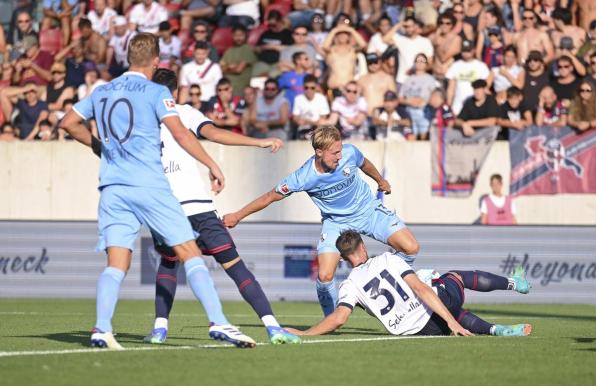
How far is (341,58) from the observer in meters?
22.0

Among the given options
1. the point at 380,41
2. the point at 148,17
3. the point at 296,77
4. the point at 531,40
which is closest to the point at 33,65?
the point at 148,17

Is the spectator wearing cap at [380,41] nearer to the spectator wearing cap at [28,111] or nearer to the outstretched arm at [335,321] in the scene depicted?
the spectator wearing cap at [28,111]

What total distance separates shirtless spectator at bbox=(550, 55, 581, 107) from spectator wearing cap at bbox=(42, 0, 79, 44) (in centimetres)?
958

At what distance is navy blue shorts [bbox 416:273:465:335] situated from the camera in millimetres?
11328

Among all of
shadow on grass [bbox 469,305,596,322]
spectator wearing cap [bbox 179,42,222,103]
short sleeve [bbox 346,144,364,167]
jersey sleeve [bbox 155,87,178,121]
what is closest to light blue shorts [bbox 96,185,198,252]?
jersey sleeve [bbox 155,87,178,121]

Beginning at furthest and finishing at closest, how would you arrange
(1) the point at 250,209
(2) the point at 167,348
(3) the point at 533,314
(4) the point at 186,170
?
(3) the point at 533,314
(1) the point at 250,209
(4) the point at 186,170
(2) the point at 167,348

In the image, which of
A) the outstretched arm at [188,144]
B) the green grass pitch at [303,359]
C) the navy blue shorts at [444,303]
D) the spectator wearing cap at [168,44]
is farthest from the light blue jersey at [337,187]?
the spectator wearing cap at [168,44]

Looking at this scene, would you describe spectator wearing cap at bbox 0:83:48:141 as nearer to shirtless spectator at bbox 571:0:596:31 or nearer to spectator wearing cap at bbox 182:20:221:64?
spectator wearing cap at bbox 182:20:221:64

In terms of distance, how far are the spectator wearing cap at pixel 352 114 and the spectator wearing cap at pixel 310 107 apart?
19 centimetres

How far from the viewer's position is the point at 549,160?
20.7 metres

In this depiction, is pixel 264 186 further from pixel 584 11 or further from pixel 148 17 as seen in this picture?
pixel 584 11

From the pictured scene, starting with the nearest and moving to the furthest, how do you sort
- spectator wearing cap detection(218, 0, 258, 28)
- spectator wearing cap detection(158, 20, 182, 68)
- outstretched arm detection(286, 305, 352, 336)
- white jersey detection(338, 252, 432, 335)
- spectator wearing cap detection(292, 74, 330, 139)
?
outstretched arm detection(286, 305, 352, 336), white jersey detection(338, 252, 432, 335), spectator wearing cap detection(292, 74, 330, 139), spectator wearing cap detection(158, 20, 182, 68), spectator wearing cap detection(218, 0, 258, 28)

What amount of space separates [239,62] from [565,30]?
5.77 m

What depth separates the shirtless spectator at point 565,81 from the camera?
67.2 ft
